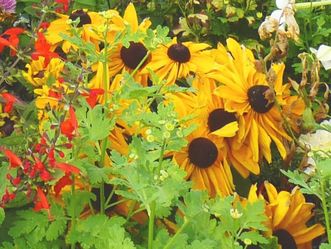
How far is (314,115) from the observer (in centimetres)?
145

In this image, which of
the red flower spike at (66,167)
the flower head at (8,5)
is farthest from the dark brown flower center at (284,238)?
the flower head at (8,5)

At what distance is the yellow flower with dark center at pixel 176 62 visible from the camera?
1420mm

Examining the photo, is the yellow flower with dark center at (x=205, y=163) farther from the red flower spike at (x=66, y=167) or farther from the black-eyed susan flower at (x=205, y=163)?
the red flower spike at (x=66, y=167)

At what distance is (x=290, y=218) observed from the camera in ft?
4.31

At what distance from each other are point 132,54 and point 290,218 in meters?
0.37

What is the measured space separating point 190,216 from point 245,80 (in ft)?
1.42

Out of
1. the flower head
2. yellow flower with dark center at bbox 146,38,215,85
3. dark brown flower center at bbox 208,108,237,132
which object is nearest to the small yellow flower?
dark brown flower center at bbox 208,108,237,132

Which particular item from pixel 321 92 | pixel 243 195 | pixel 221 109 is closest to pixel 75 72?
pixel 221 109

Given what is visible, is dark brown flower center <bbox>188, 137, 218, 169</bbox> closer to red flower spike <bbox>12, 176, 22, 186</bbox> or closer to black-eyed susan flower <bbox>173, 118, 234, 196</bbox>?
black-eyed susan flower <bbox>173, 118, 234, 196</bbox>

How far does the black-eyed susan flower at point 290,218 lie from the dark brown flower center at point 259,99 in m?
0.12

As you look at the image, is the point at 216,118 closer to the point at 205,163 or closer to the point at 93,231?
the point at 205,163

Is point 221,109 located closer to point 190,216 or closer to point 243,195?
point 243,195

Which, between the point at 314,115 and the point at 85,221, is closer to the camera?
the point at 85,221

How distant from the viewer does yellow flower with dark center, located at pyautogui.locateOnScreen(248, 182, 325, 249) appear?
1294 millimetres
